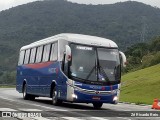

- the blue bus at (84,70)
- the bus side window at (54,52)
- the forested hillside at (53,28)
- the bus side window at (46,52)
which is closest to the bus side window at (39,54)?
the bus side window at (46,52)

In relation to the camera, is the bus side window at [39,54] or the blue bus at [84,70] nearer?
the blue bus at [84,70]

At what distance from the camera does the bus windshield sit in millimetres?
21172

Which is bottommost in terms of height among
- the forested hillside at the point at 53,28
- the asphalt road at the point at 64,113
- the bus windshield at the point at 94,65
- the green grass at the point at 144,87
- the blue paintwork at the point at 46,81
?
the green grass at the point at 144,87

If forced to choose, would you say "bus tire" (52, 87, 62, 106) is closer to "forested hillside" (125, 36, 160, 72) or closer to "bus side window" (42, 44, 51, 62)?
"bus side window" (42, 44, 51, 62)

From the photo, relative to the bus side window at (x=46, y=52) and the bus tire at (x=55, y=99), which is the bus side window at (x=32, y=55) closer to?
the bus side window at (x=46, y=52)

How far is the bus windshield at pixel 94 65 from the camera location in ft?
69.5

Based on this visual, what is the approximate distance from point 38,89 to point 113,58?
6.61 meters

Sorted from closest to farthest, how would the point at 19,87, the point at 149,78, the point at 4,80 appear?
the point at 19,87, the point at 149,78, the point at 4,80

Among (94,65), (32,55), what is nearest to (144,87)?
(32,55)

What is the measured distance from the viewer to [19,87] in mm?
32281

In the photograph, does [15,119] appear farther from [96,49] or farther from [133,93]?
[133,93]

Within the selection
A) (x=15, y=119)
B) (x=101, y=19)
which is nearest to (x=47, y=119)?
(x=15, y=119)

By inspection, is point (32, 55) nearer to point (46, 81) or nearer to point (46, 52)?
point (46, 52)

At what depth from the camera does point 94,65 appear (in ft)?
70.2
